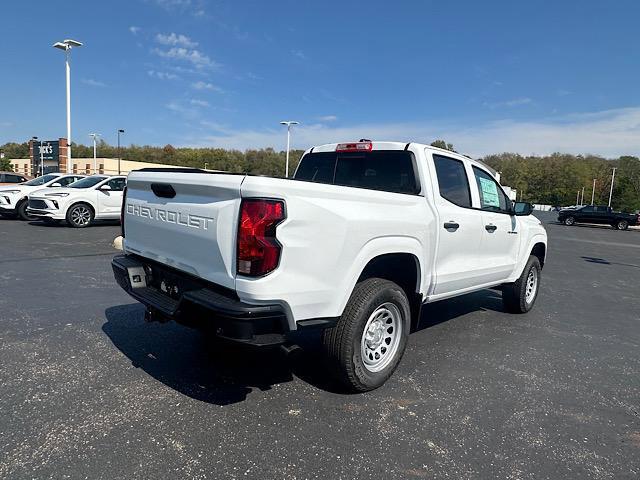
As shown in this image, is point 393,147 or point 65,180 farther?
point 65,180

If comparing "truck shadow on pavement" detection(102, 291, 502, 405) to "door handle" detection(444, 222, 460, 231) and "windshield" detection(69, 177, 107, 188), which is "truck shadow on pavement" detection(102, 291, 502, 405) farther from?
"windshield" detection(69, 177, 107, 188)

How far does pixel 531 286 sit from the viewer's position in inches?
237

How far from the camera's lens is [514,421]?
2.99m

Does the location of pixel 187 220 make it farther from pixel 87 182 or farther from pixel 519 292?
pixel 87 182

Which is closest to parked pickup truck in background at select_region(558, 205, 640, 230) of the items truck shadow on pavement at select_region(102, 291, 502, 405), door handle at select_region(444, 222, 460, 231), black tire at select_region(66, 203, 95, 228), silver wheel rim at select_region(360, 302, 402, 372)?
black tire at select_region(66, 203, 95, 228)

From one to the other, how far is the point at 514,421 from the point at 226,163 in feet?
231

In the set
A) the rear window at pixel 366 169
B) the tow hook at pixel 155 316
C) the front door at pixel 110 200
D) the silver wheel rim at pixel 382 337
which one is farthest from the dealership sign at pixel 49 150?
the silver wheel rim at pixel 382 337

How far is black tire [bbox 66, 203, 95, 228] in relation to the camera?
12.9m

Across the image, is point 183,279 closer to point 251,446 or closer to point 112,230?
point 251,446

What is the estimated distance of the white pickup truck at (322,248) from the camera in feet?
8.22

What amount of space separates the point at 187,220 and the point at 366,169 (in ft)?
6.62

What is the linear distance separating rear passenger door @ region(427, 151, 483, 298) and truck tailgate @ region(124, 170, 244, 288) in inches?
79.7

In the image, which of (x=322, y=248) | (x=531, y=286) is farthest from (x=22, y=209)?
(x=531, y=286)

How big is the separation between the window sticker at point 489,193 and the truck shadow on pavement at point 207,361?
8.02ft
